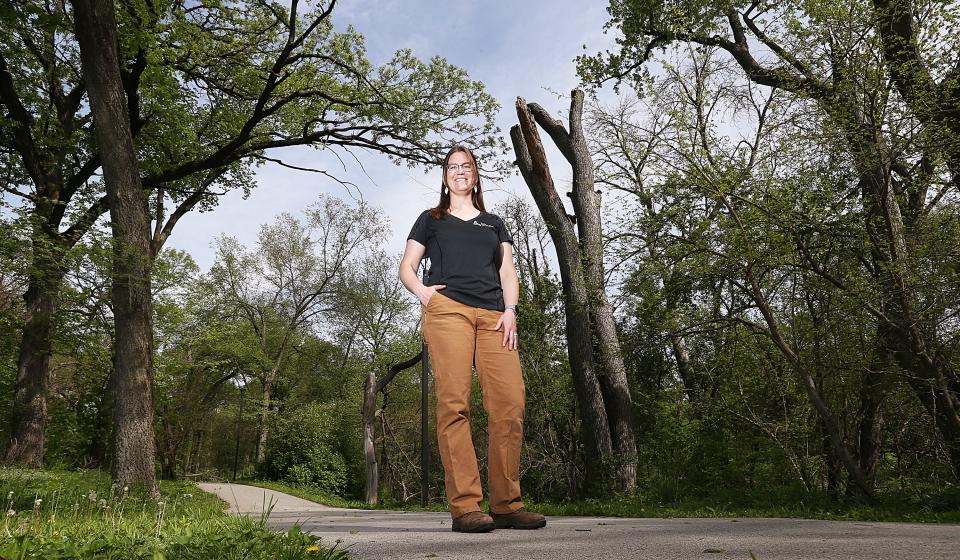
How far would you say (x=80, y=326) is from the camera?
17984 mm

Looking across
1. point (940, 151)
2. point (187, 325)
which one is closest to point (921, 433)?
point (940, 151)

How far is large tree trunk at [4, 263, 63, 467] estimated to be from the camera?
15453 mm

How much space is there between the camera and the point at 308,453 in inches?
1174

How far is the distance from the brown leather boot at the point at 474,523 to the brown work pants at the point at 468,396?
35 mm

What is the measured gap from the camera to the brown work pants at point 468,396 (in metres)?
3.61

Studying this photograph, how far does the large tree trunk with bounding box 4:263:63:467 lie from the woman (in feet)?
49.0

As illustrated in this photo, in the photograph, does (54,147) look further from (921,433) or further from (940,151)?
(921,433)

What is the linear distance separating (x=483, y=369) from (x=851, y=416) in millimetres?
7495

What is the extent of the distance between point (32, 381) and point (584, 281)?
13.7 meters

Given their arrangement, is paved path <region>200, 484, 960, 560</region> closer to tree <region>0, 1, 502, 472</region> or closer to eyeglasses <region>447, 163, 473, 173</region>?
eyeglasses <region>447, 163, 473, 173</region>

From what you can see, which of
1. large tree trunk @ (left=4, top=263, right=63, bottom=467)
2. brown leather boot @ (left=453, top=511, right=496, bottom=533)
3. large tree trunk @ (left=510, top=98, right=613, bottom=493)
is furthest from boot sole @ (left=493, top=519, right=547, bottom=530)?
large tree trunk @ (left=4, top=263, right=63, bottom=467)

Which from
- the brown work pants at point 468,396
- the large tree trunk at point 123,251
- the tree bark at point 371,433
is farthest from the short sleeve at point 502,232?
the tree bark at point 371,433

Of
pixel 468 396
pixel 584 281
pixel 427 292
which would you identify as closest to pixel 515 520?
pixel 468 396

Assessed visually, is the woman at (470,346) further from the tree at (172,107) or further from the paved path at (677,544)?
the tree at (172,107)
